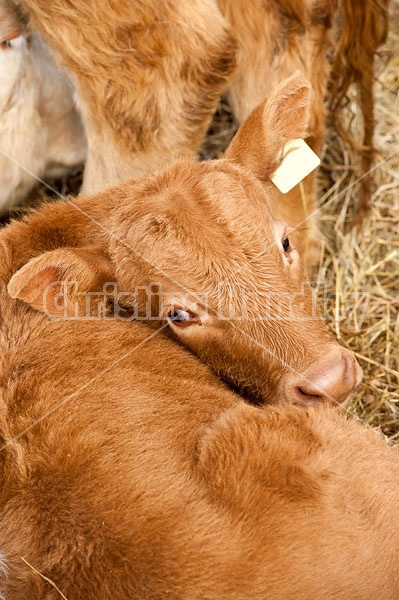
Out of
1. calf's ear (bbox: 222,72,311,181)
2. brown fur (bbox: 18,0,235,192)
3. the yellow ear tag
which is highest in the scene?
brown fur (bbox: 18,0,235,192)

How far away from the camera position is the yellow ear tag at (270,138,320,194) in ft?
11.4

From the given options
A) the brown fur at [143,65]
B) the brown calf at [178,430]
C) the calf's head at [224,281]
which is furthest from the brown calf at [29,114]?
the calf's head at [224,281]

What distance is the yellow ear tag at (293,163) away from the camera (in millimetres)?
3486

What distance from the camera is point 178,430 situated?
2.73 m

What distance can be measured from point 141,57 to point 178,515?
199 centimetres

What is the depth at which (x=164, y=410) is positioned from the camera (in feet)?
9.21

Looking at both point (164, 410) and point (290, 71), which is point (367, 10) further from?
point (164, 410)

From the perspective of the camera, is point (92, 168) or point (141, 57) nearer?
point (141, 57)

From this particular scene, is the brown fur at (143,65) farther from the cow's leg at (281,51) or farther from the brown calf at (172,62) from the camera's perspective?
the cow's leg at (281,51)

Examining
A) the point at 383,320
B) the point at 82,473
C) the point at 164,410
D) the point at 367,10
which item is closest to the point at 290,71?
the point at 367,10

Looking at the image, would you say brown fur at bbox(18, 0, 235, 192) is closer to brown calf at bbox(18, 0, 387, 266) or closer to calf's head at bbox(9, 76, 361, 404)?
brown calf at bbox(18, 0, 387, 266)

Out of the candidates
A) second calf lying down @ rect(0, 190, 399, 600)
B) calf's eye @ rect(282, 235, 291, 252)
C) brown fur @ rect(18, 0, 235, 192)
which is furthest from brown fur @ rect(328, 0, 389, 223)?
second calf lying down @ rect(0, 190, 399, 600)

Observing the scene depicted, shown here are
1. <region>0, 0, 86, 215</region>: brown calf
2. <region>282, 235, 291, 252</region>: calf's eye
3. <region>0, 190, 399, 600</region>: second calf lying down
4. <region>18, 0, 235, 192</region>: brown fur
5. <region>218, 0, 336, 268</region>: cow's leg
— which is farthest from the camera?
<region>0, 0, 86, 215</region>: brown calf

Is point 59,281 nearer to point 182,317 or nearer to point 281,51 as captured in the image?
point 182,317
